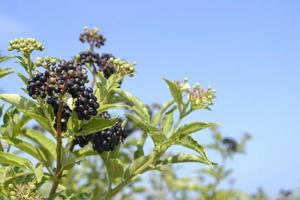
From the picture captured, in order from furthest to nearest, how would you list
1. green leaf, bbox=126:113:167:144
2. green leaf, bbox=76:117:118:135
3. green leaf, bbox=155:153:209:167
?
green leaf, bbox=155:153:209:167, green leaf, bbox=126:113:167:144, green leaf, bbox=76:117:118:135

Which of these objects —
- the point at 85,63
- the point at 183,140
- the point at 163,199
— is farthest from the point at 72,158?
→ the point at 163,199

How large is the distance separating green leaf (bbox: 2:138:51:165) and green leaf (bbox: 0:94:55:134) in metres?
0.32

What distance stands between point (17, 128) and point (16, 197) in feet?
3.34

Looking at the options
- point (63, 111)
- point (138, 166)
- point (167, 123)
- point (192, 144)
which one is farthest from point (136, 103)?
point (63, 111)

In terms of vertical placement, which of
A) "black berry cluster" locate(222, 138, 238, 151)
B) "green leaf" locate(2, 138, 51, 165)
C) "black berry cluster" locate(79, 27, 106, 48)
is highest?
"black berry cluster" locate(222, 138, 238, 151)

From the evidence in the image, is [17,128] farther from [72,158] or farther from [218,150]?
[218,150]

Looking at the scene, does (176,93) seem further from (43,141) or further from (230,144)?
(230,144)

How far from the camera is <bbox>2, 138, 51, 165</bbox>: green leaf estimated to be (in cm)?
416

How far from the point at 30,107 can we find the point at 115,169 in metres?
1.08

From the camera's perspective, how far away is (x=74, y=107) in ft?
12.7

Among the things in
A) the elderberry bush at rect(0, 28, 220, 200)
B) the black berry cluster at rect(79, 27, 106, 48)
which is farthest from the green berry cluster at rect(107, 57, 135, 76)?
the black berry cluster at rect(79, 27, 106, 48)

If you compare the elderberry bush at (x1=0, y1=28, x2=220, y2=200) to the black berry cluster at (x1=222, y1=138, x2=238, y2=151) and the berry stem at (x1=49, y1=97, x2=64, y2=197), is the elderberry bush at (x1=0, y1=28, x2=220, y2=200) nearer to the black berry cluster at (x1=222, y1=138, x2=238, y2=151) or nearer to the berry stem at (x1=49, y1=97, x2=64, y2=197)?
the berry stem at (x1=49, y1=97, x2=64, y2=197)

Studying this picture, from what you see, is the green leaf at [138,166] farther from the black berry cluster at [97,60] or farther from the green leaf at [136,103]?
the black berry cluster at [97,60]

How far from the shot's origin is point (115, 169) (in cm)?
467
